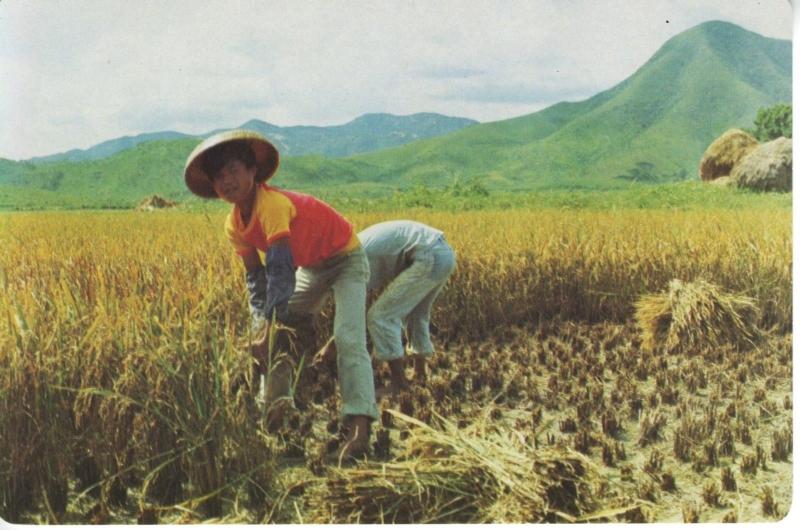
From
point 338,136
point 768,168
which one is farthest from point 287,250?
point 768,168

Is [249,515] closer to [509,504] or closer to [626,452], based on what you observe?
[509,504]

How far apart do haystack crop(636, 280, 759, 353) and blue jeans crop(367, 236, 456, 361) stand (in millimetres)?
1525

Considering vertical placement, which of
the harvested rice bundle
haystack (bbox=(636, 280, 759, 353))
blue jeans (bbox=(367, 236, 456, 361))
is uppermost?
blue jeans (bbox=(367, 236, 456, 361))

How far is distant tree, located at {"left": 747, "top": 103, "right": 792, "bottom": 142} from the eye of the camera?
3955 millimetres

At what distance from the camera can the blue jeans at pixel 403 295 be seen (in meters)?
3.69

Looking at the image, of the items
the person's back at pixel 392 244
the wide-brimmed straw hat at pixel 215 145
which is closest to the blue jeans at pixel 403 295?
the person's back at pixel 392 244

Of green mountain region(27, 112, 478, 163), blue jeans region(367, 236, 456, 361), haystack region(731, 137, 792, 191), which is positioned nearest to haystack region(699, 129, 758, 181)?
haystack region(731, 137, 792, 191)

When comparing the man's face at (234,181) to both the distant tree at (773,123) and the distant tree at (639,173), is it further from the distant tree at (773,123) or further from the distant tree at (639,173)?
the distant tree at (639,173)

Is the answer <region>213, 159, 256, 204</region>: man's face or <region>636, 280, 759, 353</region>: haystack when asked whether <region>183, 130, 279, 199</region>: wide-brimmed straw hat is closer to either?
<region>213, 159, 256, 204</region>: man's face

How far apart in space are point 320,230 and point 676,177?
9.14 feet

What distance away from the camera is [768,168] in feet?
14.2

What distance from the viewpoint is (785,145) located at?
13.7 ft

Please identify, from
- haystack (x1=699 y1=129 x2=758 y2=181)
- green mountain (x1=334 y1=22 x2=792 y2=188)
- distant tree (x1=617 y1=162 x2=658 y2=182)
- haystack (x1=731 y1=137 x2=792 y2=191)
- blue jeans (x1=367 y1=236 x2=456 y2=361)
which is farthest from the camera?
distant tree (x1=617 y1=162 x2=658 y2=182)

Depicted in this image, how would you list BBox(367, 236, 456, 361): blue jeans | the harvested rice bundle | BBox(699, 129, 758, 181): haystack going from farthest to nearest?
A: BBox(699, 129, 758, 181): haystack, BBox(367, 236, 456, 361): blue jeans, the harvested rice bundle
